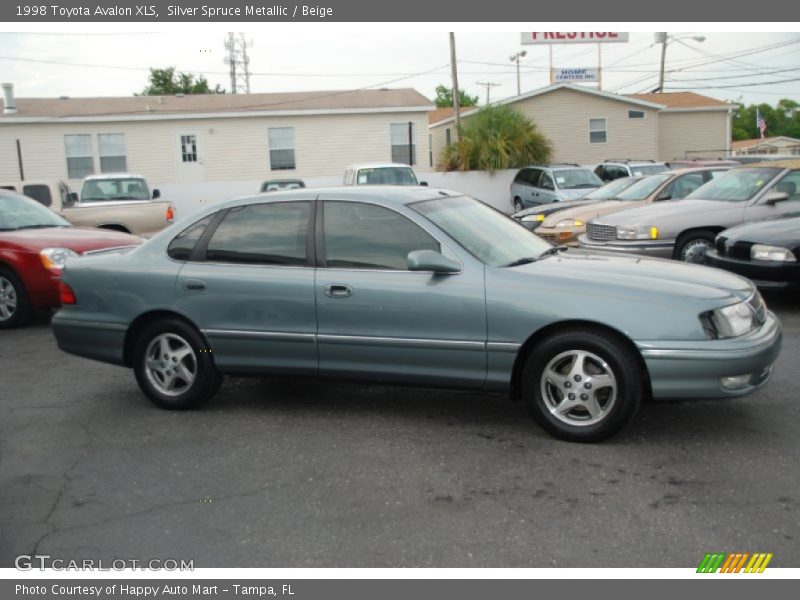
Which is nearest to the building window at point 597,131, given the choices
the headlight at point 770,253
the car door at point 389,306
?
the headlight at point 770,253

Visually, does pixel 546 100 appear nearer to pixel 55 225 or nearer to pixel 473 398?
pixel 55 225

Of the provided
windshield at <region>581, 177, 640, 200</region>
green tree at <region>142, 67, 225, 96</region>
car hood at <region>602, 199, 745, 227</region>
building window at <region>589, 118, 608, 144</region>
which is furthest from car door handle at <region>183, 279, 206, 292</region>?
green tree at <region>142, 67, 225, 96</region>

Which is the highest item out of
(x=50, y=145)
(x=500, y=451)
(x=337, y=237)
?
(x=50, y=145)

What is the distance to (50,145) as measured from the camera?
95.1 ft

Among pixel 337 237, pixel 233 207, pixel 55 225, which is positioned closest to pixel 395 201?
pixel 337 237

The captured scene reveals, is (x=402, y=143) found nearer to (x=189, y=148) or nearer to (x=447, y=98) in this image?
(x=189, y=148)

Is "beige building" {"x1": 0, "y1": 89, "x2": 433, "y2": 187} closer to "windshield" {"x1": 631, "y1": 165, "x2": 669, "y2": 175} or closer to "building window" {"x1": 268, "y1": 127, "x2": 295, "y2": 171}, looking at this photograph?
"building window" {"x1": 268, "y1": 127, "x2": 295, "y2": 171}

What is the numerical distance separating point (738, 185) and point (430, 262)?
7.41m

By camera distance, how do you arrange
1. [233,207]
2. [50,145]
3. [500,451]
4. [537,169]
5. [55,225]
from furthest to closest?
1. [50,145]
2. [537,169]
3. [55,225]
4. [233,207]
5. [500,451]

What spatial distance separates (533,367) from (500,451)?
528mm

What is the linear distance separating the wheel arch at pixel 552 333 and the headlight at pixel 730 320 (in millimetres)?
424

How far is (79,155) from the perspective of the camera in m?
29.3

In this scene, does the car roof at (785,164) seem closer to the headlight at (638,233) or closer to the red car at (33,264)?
the headlight at (638,233)

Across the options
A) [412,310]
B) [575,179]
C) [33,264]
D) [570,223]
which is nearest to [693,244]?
[570,223]
